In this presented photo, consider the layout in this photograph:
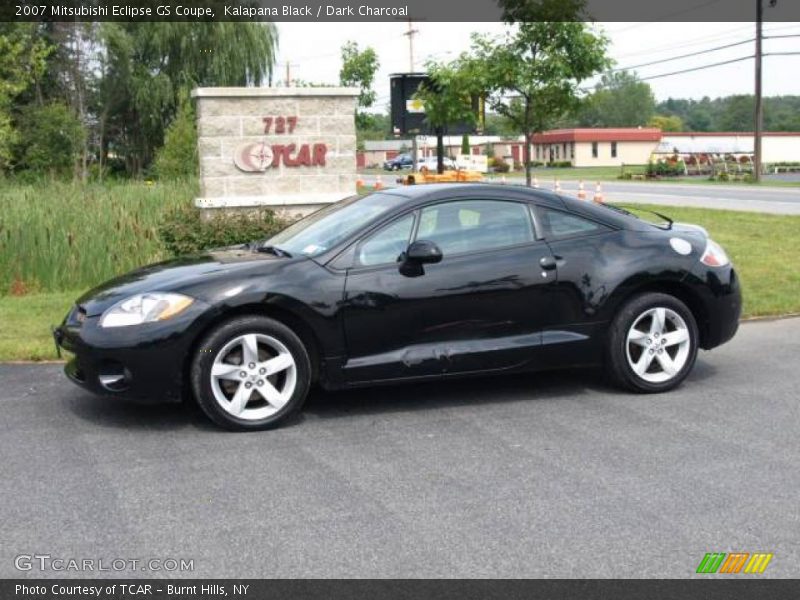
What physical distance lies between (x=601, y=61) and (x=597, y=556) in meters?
12.4

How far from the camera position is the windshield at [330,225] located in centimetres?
656

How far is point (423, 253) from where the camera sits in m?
6.28

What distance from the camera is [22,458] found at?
552 centimetres

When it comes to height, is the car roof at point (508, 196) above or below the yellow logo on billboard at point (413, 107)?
below

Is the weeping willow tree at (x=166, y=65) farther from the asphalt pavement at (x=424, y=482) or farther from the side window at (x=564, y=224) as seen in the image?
the asphalt pavement at (x=424, y=482)

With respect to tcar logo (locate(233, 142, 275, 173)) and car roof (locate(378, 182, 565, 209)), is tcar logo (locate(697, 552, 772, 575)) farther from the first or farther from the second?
tcar logo (locate(233, 142, 275, 173))

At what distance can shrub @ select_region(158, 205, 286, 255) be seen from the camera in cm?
1156

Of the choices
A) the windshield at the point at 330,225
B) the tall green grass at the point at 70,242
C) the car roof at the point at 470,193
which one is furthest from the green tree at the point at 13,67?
the car roof at the point at 470,193

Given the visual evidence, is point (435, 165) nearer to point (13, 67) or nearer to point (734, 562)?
point (13, 67)

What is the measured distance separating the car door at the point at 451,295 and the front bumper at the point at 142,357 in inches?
39.2

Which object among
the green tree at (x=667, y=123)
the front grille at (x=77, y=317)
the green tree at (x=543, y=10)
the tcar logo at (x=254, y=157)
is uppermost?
the green tree at (x=667, y=123)

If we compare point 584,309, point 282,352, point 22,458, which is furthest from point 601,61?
point 22,458

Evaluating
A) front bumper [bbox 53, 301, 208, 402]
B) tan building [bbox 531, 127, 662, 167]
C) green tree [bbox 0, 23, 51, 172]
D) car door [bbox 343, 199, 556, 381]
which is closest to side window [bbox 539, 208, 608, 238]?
car door [bbox 343, 199, 556, 381]
